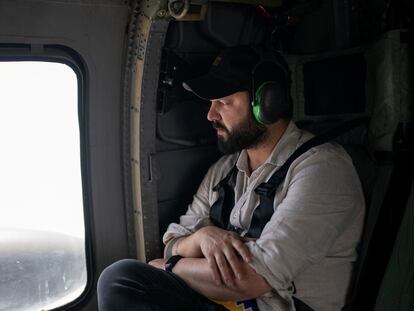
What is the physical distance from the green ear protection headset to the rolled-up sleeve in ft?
0.94

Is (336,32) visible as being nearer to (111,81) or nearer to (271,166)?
(271,166)

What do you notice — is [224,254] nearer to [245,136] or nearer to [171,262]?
[171,262]

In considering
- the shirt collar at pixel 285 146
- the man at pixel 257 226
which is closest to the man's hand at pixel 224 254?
the man at pixel 257 226

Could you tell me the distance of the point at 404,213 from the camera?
1857 mm

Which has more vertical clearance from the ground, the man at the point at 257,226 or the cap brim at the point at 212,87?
the cap brim at the point at 212,87

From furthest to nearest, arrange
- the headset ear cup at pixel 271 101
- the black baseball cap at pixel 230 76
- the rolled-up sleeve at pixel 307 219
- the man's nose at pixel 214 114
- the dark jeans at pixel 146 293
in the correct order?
the man's nose at pixel 214 114 → the black baseball cap at pixel 230 76 → the headset ear cup at pixel 271 101 → the dark jeans at pixel 146 293 → the rolled-up sleeve at pixel 307 219

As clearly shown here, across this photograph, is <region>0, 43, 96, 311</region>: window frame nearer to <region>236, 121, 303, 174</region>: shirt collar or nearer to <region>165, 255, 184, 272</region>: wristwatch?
<region>165, 255, 184, 272</region>: wristwatch

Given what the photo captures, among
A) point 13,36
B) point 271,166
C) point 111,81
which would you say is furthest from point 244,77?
point 13,36

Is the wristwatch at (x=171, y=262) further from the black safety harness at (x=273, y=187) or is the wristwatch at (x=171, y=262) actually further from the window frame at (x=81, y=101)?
the window frame at (x=81, y=101)

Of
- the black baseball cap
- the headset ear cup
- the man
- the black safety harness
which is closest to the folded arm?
the man

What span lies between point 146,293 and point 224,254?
0.41 m

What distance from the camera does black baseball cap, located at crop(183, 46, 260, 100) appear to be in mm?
2215

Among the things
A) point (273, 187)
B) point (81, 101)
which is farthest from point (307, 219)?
point (81, 101)

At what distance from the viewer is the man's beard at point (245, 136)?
2.25 metres
